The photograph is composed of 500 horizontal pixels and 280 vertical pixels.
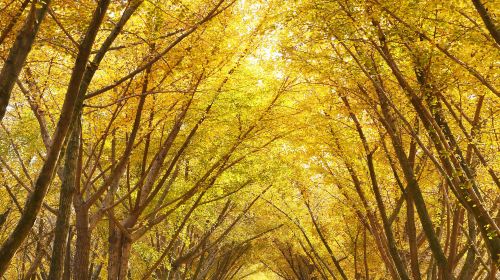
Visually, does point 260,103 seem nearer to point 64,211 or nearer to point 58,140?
point 64,211

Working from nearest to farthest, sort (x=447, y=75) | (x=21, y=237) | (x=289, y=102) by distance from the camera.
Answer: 1. (x=21, y=237)
2. (x=447, y=75)
3. (x=289, y=102)

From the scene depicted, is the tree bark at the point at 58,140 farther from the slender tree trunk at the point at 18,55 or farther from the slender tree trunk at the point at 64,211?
the slender tree trunk at the point at 64,211

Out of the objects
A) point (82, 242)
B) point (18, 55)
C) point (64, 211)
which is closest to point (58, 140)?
point (18, 55)

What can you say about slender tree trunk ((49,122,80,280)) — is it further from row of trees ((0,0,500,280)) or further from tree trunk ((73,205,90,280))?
tree trunk ((73,205,90,280))

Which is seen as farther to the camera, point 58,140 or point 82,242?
point 82,242

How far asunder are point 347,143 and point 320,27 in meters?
2.81

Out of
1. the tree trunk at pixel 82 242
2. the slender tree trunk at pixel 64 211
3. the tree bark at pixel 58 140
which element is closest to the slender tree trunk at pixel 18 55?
the tree bark at pixel 58 140

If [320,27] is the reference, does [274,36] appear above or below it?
above

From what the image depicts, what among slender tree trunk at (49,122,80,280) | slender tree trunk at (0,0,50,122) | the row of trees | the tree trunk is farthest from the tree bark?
the tree trunk

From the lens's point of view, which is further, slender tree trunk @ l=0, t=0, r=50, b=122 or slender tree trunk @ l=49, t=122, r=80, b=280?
slender tree trunk @ l=49, t=122, r=80, b=280

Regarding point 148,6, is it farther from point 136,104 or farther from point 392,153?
point 392,153

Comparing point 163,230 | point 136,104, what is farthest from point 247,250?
point 136,104

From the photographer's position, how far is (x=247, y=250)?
2002 cm

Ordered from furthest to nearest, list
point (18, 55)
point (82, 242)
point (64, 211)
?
point (82, 242)
point (64, 211)
point (18, 55)
